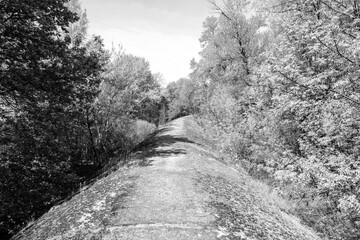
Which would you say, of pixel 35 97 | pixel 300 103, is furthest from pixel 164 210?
pixel 35 97

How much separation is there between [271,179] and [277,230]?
767cm

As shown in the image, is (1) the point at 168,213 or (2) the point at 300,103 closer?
(1) the point at 168,213

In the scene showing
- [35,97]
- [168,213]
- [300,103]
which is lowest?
[168,213]

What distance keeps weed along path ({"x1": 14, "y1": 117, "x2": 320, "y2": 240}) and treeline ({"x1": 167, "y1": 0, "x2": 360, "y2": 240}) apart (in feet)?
5.49

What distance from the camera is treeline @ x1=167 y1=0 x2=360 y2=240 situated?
6664 millimetres

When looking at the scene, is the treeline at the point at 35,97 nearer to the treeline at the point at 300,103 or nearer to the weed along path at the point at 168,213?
the weed along path at the point at 168,213

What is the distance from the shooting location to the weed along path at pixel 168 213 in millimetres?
4875

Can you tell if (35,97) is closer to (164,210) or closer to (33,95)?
(33,95)

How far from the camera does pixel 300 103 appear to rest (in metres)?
7.38

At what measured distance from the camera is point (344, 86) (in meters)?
6.98

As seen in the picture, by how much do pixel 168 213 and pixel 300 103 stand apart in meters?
4.92

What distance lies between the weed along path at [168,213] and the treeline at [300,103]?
5.49 feet

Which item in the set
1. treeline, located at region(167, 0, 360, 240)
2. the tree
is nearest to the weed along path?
treeline, located at region(167, 0, 360, 240)

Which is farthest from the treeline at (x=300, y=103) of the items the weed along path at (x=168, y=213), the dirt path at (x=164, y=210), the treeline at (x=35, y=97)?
the treeline at (x=35, y=97)
